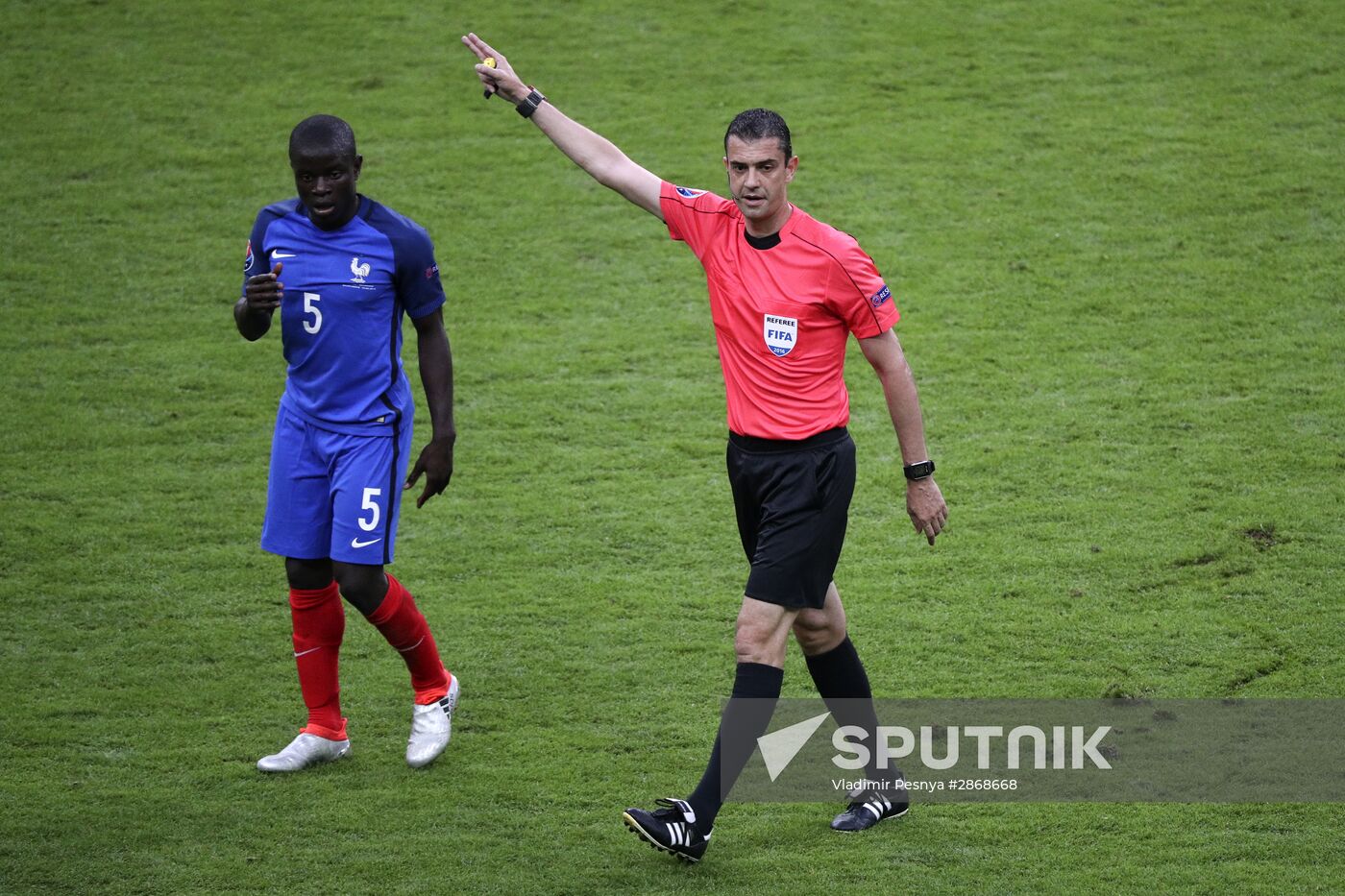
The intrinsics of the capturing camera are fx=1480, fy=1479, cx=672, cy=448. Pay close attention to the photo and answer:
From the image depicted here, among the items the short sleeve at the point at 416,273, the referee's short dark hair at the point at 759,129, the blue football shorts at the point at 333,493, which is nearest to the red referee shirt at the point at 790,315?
the referee's short dark hair at the point at 759,129

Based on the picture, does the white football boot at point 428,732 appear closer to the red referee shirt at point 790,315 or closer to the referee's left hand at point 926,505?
the red referee shirt at point 790,315

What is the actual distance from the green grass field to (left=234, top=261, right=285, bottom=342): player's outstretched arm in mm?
1552

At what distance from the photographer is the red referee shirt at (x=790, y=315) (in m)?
4.38

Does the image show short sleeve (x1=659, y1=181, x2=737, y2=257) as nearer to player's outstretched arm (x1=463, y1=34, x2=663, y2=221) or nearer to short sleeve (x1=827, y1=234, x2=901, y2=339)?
player's outstretched arm (x1=463, y1=34, x2=663, y2=221)

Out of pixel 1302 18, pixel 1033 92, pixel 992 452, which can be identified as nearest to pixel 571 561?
pixel 992 452

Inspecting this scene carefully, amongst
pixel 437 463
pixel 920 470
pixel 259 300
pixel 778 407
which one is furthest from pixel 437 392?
pixel 920 470

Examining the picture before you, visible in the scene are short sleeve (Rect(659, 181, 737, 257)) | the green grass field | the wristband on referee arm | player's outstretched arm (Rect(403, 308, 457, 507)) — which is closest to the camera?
short sleeve (Rect(659, 181, 737, 257))

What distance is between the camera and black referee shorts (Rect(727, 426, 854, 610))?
439cm

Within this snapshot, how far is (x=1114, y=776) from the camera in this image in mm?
4914

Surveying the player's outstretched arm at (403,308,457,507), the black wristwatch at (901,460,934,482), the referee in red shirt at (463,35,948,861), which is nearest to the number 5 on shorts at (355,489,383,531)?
the player's outstretched arm at (403,308,457,507)

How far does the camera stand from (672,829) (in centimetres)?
432

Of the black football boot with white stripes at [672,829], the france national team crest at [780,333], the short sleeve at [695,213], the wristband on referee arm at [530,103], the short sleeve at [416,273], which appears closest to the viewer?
the black football boot with white stripes at [672,829]

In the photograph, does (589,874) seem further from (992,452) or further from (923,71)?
(923,71)

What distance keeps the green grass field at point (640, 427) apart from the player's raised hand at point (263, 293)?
1620 millimetres
